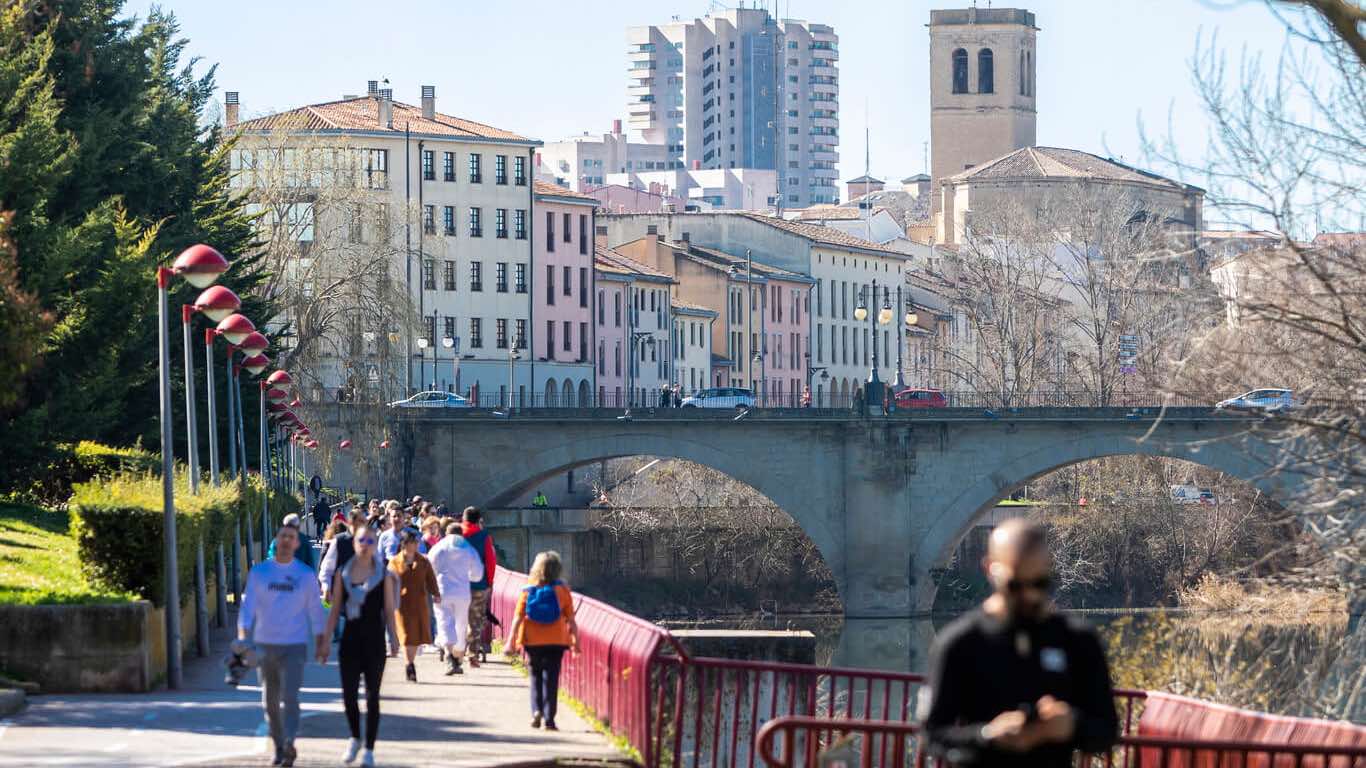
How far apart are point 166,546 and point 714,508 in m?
56.0

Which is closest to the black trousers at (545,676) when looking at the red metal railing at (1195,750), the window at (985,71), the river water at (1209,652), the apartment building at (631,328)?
the red metal railing at (1195,750)

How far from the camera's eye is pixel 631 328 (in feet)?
349

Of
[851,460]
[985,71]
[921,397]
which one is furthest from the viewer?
[985,71]

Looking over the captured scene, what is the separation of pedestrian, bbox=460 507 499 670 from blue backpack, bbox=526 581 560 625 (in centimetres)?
453

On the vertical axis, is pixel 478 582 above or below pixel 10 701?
above

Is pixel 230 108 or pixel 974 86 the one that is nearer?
pixel 230 108

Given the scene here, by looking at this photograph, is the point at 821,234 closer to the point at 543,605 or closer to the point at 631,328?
the point at 631,328

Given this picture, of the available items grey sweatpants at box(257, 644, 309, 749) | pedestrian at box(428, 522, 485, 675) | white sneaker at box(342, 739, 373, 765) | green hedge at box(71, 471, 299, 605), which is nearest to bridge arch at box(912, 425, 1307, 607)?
pedestrian at box(428, 522, 485, 675)

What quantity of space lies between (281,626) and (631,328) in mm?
91592

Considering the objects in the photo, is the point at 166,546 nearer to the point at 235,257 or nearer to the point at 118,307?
the point at 118,307

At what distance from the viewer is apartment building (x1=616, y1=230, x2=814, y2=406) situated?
376 feet

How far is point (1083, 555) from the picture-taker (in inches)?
2874

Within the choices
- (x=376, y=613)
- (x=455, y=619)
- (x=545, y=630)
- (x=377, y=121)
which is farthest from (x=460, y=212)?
(x=376, y=613)

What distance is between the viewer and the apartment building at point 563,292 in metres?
99.6
